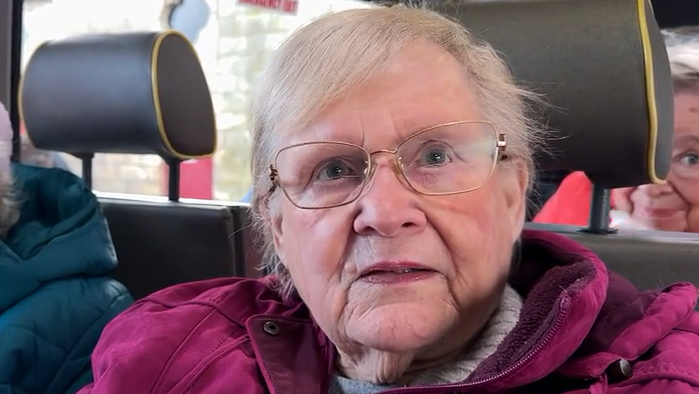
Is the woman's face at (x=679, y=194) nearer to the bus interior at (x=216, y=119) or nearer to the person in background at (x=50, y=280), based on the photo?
the bus interior at (x=216, y=119)

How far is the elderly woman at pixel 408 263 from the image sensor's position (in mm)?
917

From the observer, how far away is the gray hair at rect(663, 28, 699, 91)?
169 centimetres

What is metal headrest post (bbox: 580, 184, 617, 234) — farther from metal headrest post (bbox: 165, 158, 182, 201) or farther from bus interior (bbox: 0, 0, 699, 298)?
metal headrest post (bbox: 165, 158, 182, 201)

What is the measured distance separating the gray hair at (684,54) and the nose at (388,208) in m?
0.95

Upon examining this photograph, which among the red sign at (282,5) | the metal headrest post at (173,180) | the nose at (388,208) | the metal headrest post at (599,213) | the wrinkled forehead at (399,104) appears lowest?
the metal headrest post at (173,180)

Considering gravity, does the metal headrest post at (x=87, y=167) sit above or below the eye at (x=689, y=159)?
below

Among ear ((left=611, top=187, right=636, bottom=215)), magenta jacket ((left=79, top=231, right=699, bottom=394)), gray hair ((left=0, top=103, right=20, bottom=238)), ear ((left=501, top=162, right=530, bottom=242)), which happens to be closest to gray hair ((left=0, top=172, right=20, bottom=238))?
gray hair ((left=0, top=103, right=20, bottom=238))

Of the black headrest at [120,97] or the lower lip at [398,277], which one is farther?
the black headrest at [120,97]

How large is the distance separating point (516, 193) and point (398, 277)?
25cm

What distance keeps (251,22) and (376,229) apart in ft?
8.04

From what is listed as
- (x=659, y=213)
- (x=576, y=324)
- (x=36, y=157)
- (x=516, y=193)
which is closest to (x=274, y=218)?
(x=516, y=193)

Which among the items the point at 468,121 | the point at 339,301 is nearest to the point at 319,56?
the point at 468,121

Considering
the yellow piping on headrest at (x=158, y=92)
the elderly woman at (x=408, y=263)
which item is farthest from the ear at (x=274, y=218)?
the yellow piping on headrest at (x=158, y=92)

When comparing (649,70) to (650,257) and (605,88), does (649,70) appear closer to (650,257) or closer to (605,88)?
(605,88)
